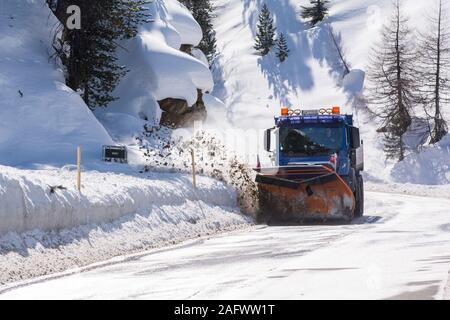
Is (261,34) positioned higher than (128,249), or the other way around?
(261,34)

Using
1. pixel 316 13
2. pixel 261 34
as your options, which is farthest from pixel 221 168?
pixel 316 13

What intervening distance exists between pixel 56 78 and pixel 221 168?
24.1 feet

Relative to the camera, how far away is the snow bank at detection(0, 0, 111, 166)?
860 inches

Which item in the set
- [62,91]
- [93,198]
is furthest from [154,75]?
[93,198]

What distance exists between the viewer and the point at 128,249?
13.4 m

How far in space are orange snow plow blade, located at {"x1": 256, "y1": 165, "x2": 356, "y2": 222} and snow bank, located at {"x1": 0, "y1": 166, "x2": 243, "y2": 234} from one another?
1.46 meters

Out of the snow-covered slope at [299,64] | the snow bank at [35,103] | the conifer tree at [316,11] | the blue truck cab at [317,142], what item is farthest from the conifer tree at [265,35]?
the blue truck cab at [317,142]

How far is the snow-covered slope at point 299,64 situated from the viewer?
72.6 m

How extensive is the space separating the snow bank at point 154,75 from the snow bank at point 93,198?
39.9ft

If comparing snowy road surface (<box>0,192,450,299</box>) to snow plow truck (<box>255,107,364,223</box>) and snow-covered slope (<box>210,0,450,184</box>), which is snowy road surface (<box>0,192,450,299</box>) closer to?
snow plow truck (<box>255,107,364,223</box>)

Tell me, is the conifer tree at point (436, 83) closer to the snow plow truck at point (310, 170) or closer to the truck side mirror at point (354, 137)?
the truck side mirror at point (354, 137)

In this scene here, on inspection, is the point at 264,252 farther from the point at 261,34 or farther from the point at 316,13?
the point at 316,13

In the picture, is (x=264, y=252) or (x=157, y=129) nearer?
(x=264, y=252)
